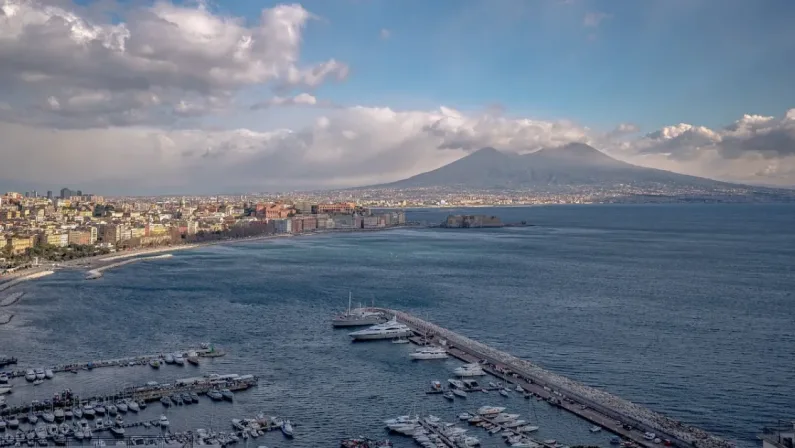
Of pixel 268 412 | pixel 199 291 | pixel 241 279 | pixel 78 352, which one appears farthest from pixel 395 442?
pixel 241 279

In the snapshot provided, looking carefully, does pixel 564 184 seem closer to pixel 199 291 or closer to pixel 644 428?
pixel 199 291

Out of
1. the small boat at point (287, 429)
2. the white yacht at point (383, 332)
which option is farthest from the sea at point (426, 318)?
the white yacht at point (383, 332)

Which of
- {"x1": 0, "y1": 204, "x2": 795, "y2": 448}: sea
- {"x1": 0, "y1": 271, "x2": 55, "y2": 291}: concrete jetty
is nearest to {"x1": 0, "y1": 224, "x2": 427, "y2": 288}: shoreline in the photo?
{"x1": 0, "y1": 271, "x2": 55, "y2": 291}: concrete jetty

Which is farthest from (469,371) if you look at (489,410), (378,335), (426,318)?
(426,318)

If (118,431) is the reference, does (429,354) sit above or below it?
above

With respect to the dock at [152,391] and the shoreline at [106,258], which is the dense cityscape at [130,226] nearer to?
the shoreline at [106,258]

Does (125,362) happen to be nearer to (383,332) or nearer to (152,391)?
(152,391)
